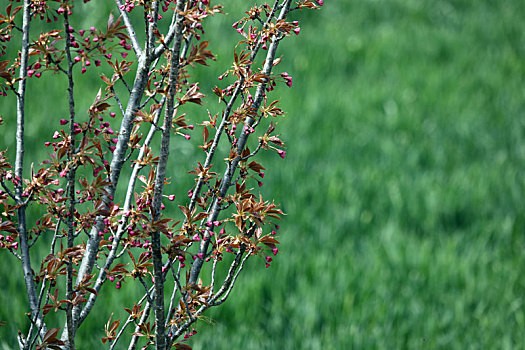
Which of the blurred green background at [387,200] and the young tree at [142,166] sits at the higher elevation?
the young tree at [142,166]

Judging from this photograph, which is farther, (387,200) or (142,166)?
(387,200)

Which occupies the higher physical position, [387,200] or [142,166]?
[142,166]

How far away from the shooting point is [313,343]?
2.95 metres

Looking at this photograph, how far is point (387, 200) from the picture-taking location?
4.40 metres

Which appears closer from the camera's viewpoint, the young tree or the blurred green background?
the young tree

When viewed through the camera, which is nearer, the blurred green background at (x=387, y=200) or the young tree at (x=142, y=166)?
the young tree at (x=142, y=166)

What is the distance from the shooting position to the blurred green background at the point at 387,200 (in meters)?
3.18

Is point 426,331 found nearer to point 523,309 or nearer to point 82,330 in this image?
point 523,309

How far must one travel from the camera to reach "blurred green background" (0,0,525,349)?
318 centimetres

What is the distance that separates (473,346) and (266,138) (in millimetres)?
2060

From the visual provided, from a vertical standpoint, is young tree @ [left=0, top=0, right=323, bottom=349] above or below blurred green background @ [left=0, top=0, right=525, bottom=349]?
above

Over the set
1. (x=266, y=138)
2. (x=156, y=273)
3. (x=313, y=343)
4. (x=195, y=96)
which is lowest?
(x=313, y=343)

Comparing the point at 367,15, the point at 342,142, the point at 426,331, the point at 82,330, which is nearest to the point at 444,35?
the point at 367,15

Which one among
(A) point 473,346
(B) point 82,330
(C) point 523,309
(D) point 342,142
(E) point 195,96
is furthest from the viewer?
(D) point 342,142
